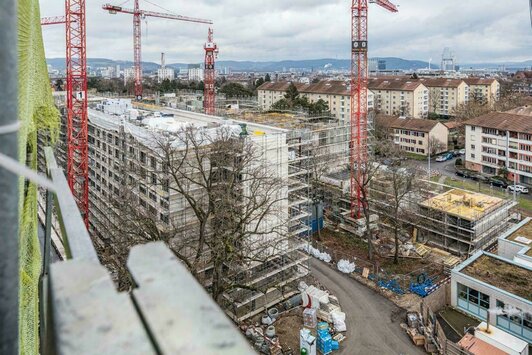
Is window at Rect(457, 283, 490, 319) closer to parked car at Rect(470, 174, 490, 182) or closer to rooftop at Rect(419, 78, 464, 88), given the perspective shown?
parked car at Rect(470, 174, 490, 182)

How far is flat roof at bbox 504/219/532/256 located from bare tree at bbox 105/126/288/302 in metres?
5.85

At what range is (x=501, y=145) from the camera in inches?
827

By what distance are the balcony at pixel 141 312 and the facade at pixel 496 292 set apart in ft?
30.9

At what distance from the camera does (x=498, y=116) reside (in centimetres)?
2150

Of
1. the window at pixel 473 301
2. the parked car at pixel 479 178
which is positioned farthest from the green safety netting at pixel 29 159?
the parked car at pixel 479 178

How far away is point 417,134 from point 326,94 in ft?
33.5

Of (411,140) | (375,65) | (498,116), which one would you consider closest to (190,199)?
(498,116)

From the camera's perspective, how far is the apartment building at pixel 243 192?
947cm

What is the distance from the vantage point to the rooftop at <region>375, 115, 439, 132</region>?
2571cm

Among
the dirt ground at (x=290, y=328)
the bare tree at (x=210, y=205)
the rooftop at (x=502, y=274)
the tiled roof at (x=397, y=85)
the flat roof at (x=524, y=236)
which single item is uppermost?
the tiled roof at (x=397, y=85)

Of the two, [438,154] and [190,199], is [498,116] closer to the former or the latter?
[438,154]

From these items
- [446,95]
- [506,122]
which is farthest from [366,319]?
[446,95]

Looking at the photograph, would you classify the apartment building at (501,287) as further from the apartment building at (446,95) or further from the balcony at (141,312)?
the apartment building at (446,95)

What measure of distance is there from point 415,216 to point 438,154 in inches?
533
